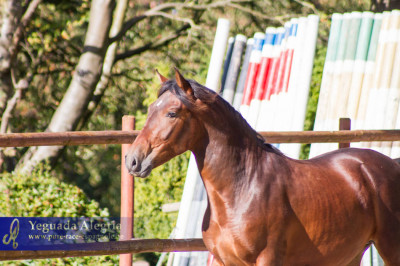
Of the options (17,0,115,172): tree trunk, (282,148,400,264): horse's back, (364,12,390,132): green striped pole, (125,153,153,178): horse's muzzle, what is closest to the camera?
(125,153,153,178): horse's muzzle

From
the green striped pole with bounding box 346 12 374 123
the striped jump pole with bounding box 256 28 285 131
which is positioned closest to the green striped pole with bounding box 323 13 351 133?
the green striped pole with bounding box 346 12 374 123

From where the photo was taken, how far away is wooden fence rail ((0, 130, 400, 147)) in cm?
356

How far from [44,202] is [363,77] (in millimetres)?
2793

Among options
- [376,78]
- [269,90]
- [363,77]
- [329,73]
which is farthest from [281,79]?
[376,78]

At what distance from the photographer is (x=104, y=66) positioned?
9.84 m

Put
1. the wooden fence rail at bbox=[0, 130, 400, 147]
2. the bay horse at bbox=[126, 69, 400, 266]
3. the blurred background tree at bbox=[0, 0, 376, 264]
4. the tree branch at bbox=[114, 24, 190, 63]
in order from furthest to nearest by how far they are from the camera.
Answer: the tree branch at bbox=[114, 24, 190, 63] < the blurred background tree at bbox=[0, 0, 376, 264] < the wooden fence rail at bbox=[0, 130, 400, 147] < the bay horse at bbox=[126, 69, 400, 266]

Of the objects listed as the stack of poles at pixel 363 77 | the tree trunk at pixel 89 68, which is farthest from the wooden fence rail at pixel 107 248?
the tree trunk at pixel 89 68

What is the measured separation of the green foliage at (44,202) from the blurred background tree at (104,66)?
9.0 inches

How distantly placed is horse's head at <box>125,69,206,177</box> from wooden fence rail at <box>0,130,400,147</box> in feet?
2.65

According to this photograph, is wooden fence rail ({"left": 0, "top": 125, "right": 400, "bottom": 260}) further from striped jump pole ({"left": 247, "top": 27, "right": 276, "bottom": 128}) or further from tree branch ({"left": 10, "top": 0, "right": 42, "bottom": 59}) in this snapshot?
tree branch ({"left": 10, "top": 0, "right": 42, "bottom": 59})

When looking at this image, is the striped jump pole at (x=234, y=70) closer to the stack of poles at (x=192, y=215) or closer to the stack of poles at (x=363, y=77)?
the stack of poles at (x=192, y=215)

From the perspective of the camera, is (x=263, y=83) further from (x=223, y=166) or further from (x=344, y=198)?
(x=223, y=166)

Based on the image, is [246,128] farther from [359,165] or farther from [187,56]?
[187,56]

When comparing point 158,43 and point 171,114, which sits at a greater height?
point 158,43
